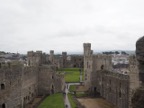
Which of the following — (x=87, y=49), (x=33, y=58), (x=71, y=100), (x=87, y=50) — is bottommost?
(x=71, y=100)

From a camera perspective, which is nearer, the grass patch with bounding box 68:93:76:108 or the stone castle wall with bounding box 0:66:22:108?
the stone castle wall with bounding box 0:66:22:108

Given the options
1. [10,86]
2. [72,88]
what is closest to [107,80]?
[72,88]

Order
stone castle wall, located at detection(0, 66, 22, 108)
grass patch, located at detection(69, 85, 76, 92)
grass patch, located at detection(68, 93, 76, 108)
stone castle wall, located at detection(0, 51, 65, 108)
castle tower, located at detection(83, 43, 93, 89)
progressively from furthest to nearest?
1. castle tower, located at detection(83, 43, 93, 89)
2. grass patch, located at detection(69, 85, 76, 92)
3. grass patch, located at detection(68, 93, 76, 108)
4. stone castle wall, located at detection(0, 51, 65, 108)
5. stone castle wall, located at detection(0, 66, 22, 108)

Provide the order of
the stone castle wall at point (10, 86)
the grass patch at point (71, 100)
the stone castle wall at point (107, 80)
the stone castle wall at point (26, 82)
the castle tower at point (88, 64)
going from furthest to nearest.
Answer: the castle tower at point (88, 64) → the grass patch at point (71, 100) → the stone castle wall at point (107, 80) → the stone castle wall at point (26, 82) → the stone castle wall at point (10, 86)

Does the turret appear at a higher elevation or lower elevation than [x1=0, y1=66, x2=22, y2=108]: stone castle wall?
higher

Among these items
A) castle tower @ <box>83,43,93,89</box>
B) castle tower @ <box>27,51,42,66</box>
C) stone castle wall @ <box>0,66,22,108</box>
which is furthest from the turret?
stone castle wall @ <box>0,66,22,108</box>

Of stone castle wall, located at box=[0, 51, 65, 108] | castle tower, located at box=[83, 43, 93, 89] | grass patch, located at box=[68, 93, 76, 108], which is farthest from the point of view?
castle tower, located at box=[83, 43, 93, 89]

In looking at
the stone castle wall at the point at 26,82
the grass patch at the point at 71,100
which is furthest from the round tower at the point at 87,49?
the grass patch at the point at 71,100

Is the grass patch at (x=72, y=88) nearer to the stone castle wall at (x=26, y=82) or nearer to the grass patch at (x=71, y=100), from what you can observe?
the stone castle wall at (x=26, y=82)

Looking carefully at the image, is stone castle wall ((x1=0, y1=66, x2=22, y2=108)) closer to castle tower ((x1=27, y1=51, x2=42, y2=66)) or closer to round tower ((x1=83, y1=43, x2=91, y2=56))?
castle tower ((x1=27, y1=51, x2=42, y2=66))

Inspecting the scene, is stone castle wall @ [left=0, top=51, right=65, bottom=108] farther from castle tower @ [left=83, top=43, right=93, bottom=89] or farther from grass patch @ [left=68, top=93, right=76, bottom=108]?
castle tower @ [left=83, top=43, right=93, bottom=89]

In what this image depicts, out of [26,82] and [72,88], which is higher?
[26,82]

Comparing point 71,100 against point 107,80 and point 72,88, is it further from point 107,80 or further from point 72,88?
point 72,88

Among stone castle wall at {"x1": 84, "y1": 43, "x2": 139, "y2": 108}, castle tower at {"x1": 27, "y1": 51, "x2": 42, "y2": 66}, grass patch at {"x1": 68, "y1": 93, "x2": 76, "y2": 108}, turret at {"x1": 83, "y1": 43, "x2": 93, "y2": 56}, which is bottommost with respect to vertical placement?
grass patch at {"x1": 68, "y1": 93, "x2": 76, "y2": 108}
